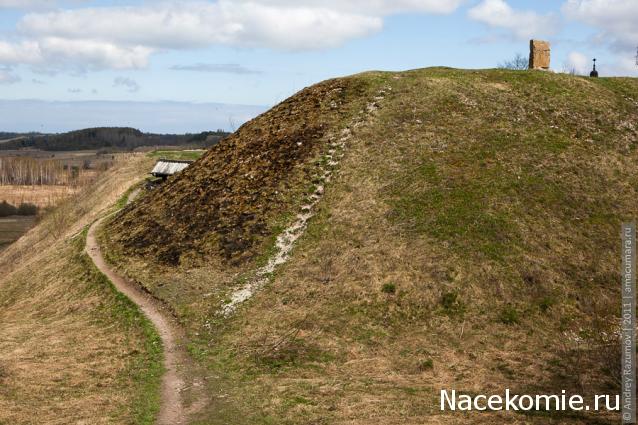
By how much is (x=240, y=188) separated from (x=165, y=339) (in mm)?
15914

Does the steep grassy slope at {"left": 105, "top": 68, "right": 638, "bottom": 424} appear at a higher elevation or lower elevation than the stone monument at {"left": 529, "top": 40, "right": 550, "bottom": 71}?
lower

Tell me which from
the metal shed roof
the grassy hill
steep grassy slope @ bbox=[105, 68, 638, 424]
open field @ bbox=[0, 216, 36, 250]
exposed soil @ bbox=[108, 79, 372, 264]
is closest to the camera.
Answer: steep grassy slope @ bbox=[105, 68, 638, 424]

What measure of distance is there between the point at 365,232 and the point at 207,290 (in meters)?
9.80

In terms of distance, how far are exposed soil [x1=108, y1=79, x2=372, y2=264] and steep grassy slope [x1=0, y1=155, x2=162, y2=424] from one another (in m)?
4.69

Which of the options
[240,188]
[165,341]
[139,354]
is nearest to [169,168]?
[240,188]

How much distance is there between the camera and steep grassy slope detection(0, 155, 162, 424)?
833 inches

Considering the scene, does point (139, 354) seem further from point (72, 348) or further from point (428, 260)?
point (428, 260)

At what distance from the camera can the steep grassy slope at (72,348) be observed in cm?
2116

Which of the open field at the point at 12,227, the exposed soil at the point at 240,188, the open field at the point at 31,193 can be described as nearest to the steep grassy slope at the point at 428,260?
the exposed soil at the point at 240,188

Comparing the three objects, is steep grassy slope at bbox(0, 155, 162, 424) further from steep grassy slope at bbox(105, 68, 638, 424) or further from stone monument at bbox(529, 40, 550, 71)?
stone monument at bbox(529, 40, 550, 71)

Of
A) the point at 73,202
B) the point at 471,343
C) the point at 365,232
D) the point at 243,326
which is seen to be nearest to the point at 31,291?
the point at 243,326

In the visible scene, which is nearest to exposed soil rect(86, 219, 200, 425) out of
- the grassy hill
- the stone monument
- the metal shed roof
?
the grassy hill

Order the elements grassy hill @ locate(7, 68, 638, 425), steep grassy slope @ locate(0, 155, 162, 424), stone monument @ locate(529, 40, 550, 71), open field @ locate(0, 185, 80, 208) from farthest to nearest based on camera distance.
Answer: open field @ locate(0, 185, 80, 208) < stone monument @ locate(529, 40, 550, 71) < grassy hill @ locate(7, 68, 638, 425) < steep grassy slope @ locate(0, 155, 162, 424)

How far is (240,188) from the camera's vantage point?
42.1 metres
